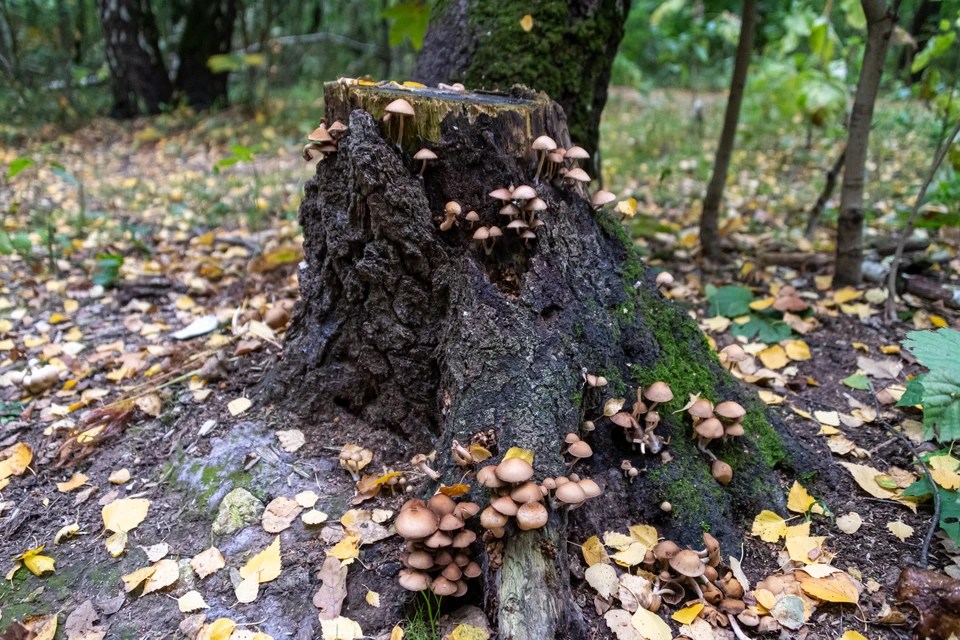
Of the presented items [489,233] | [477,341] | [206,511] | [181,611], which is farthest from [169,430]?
[489,233]

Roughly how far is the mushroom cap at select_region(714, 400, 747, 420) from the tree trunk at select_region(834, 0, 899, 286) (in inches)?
98.3

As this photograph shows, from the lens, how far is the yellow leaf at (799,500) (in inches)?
107

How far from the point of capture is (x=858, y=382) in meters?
3.53

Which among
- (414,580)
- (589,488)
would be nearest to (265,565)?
(414,580)

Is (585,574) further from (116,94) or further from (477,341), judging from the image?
(116,94)

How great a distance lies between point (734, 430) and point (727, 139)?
3264mm

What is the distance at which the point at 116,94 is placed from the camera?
1138 cm

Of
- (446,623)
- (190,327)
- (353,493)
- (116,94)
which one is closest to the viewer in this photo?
(446,623)

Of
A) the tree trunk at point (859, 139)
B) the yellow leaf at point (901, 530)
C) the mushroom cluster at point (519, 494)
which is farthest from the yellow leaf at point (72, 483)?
the tree trunk at point (859, 139)

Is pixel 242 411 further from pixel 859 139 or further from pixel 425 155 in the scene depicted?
pixel 859 139

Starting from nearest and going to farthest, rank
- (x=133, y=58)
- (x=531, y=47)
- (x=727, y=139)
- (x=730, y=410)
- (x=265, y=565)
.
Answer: (x=265, y=565), (x=730, y=410), (x=531, y=47), (x=727, y=139), (x=133, y=58)

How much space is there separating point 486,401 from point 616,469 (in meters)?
0.69

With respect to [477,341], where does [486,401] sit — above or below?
below

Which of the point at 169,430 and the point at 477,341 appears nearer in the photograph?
the point at 477,341
